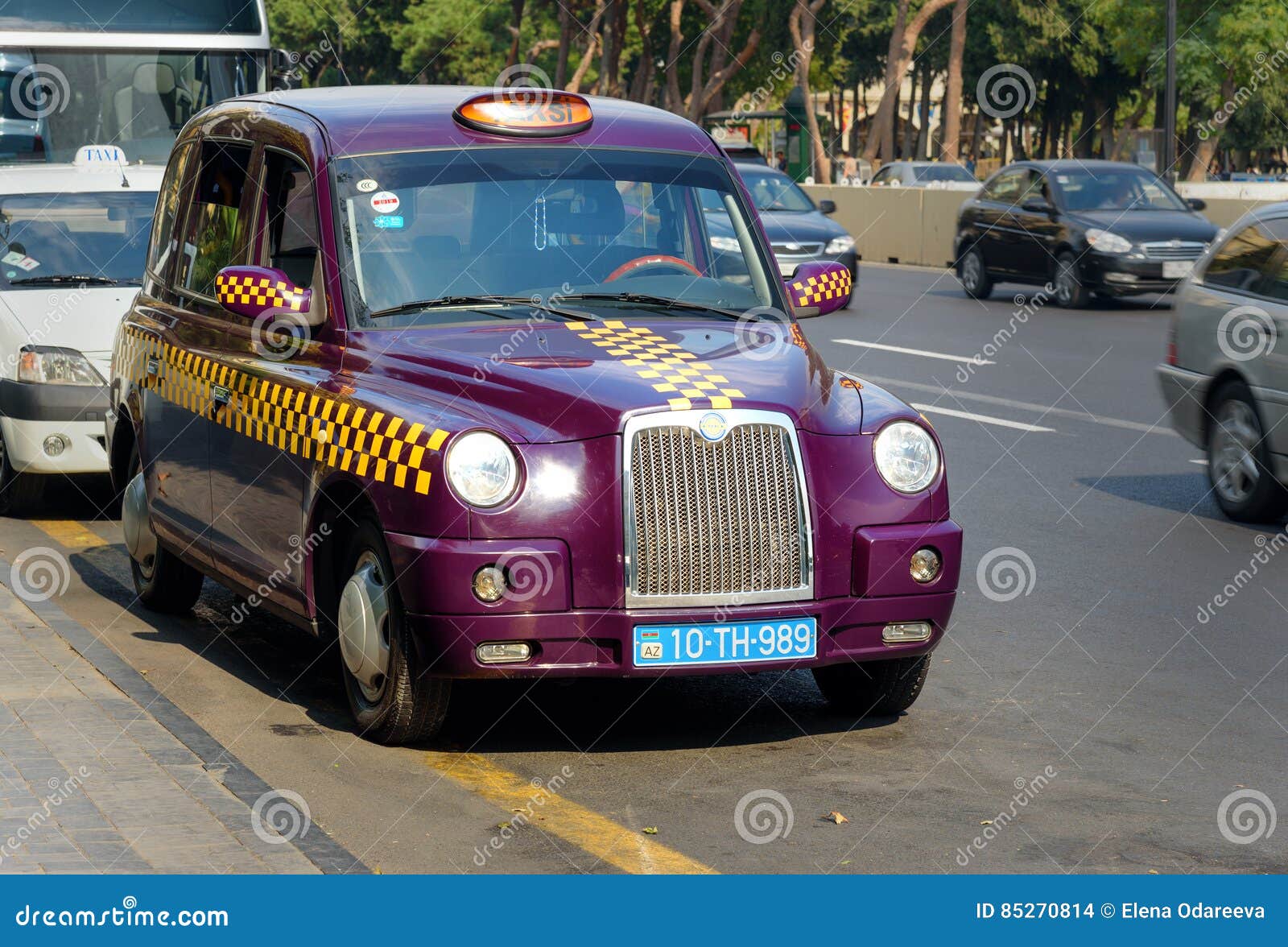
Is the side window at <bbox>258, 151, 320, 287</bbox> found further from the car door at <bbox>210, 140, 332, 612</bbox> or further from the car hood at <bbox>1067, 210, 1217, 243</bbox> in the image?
the car hood at <bbox>1067, 210, 1217, 243</bbox>

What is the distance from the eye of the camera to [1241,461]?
10.5 metres

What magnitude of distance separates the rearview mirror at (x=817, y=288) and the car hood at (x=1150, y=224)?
17.2m

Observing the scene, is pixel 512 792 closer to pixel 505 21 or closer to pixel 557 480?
pixel 557 480

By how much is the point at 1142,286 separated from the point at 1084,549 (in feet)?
48.1

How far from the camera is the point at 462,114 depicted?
706 centimetres

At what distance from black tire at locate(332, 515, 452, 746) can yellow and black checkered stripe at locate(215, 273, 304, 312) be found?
906 millimetres

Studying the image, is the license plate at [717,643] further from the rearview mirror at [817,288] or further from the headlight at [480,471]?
the rearview mirror at [817,288]

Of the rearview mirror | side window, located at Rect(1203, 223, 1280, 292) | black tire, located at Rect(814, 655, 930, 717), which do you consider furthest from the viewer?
side window, located at Rect(1203, 223, 1280, 292)

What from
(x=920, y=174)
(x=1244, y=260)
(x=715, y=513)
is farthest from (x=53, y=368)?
(x=920, y=174)

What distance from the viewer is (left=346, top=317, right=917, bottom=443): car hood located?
19.5 feet

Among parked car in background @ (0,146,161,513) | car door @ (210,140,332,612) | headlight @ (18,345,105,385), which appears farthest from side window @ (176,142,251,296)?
headlight @ (18,345,105,385)

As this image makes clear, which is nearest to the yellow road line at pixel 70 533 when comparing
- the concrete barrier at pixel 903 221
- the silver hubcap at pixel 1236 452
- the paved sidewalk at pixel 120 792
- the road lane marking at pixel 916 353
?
the paved sidewalk at pixel 120 792

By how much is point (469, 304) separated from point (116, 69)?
11.3 m

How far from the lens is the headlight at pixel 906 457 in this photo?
6.20m
